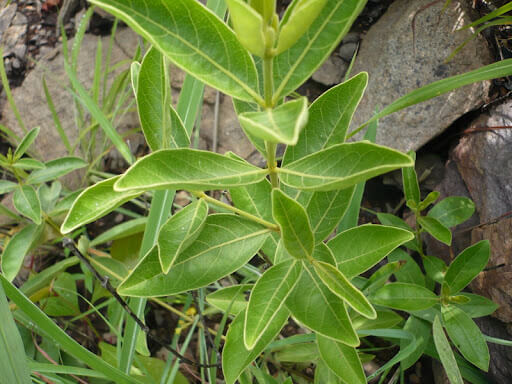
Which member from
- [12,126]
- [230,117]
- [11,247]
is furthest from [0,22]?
[11,247]

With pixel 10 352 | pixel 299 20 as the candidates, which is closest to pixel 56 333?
pixel 10 352

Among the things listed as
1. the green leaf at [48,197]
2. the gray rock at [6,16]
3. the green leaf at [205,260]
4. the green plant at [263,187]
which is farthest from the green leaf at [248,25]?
the gray rock at [6,16]

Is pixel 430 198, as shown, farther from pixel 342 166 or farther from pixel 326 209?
pixel 342 166

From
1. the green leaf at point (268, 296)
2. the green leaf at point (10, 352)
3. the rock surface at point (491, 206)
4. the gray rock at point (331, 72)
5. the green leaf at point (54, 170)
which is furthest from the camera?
the gray rock at point (331, 72)

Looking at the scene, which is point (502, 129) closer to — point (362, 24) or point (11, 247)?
point (362, 24)

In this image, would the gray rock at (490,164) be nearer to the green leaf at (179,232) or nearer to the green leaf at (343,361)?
the green leaf at (343,361)

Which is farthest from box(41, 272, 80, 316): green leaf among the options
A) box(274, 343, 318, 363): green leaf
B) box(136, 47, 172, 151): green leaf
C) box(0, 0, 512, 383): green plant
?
box(136, 47, 172, 151): green leaf
